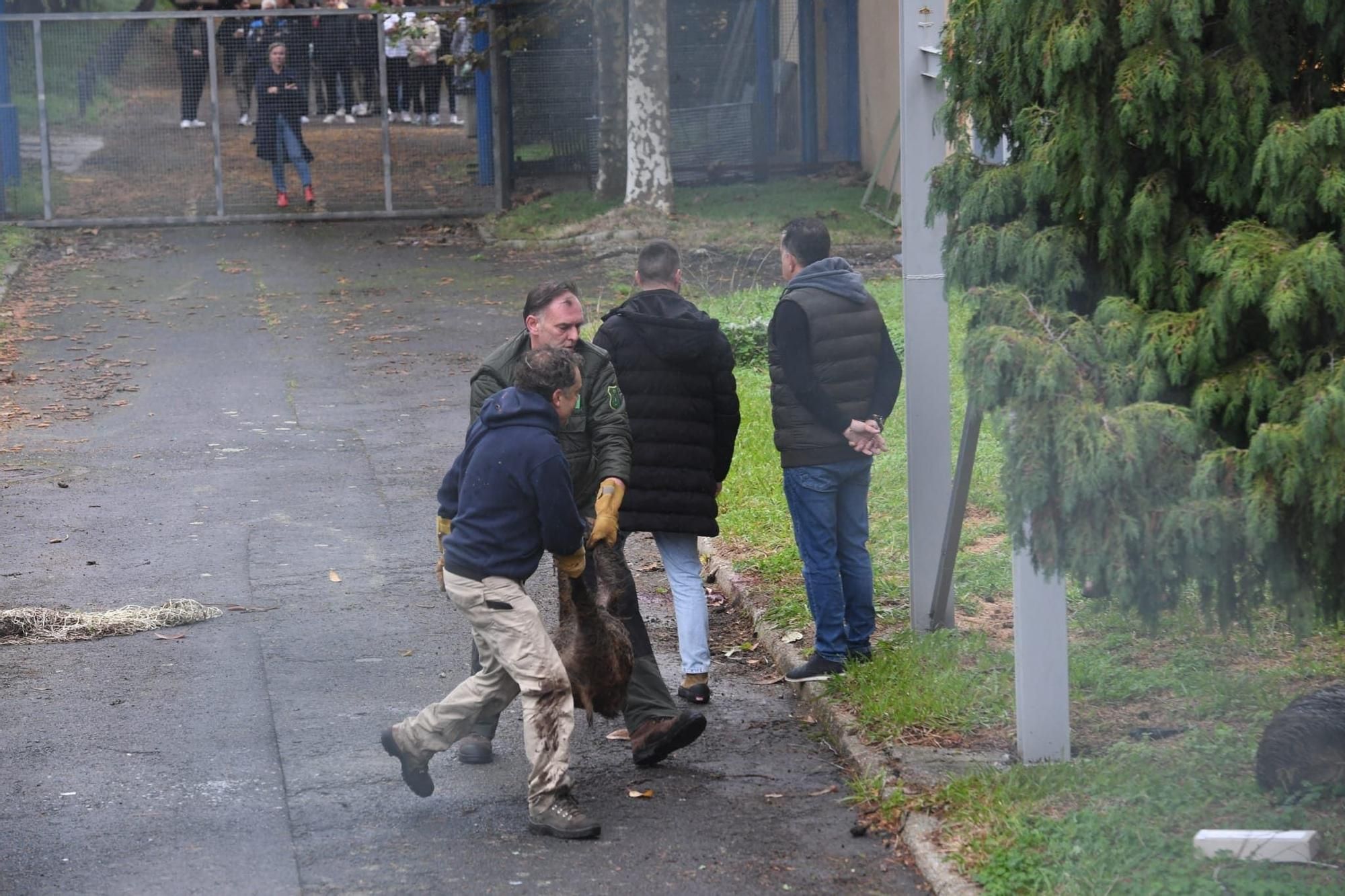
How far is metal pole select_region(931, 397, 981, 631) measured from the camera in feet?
19.5

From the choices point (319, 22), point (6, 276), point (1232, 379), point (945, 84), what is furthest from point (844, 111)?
point (1232, 379)

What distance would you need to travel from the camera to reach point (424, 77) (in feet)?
68.5

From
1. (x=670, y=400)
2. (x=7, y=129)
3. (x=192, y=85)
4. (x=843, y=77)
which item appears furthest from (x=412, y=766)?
(x=843, y=77)

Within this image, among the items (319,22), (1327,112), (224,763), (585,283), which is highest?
(319,22)

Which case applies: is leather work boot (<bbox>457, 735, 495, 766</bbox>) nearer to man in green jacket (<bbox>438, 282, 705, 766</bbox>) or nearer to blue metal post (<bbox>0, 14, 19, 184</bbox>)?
man in green jacket (<bbox>438, 282, 705, 766</bbox>)

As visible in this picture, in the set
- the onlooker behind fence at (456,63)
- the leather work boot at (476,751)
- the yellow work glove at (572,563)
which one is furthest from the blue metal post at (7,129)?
the yellow work glove at (572,563)

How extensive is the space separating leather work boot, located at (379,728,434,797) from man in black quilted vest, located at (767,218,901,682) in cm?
183

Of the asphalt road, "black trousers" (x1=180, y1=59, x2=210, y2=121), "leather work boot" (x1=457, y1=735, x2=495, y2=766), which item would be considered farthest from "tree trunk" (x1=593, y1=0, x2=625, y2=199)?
"leather work boot" (x1=457, y1=735, x2=495, y2=766)

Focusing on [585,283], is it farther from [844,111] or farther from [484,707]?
[484,707]

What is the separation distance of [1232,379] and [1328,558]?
1.76ft

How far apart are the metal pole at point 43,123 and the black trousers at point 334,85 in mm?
3294

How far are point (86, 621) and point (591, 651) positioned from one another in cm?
336

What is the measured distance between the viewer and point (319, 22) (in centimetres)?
2028

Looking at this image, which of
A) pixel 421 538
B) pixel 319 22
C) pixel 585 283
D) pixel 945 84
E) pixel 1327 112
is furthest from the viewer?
pixel 319 22
